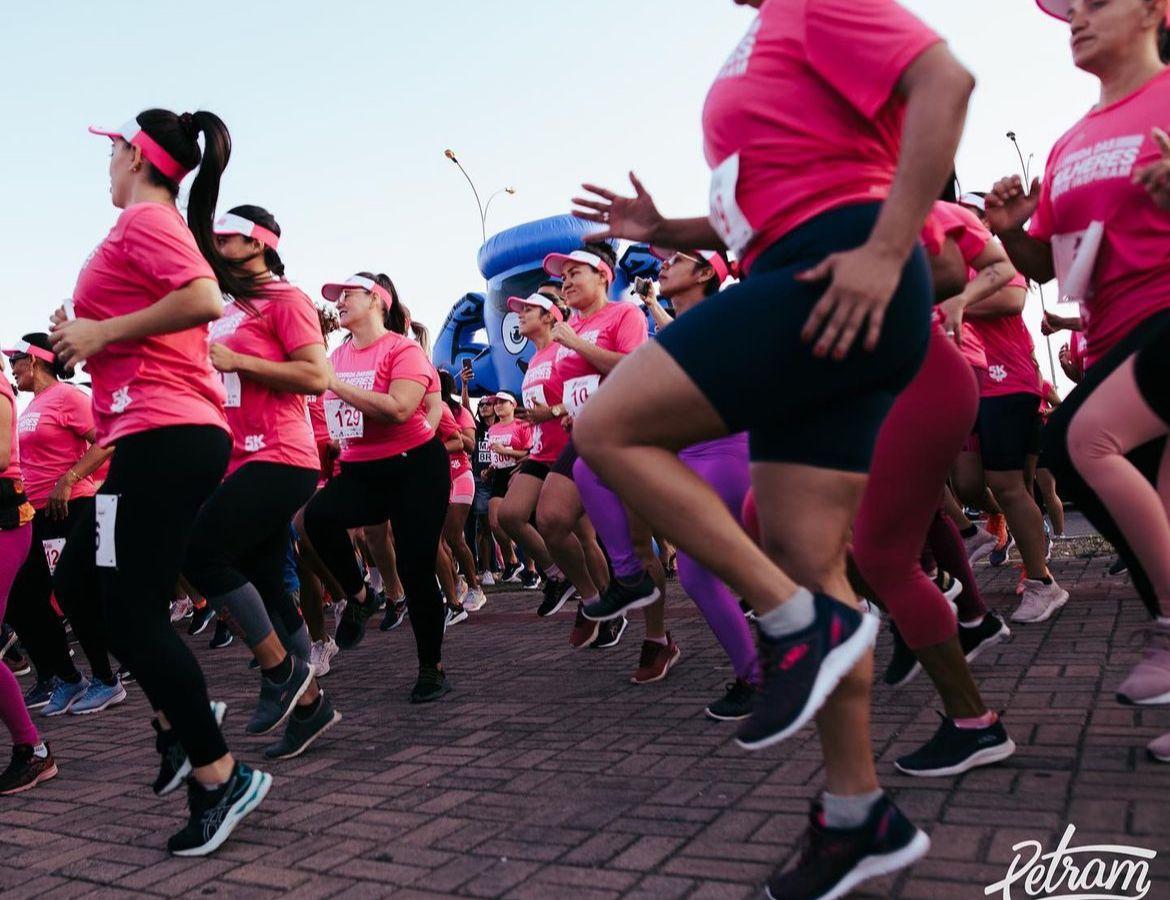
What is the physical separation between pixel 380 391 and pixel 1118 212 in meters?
3.52

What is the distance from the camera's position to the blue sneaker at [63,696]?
5609mm

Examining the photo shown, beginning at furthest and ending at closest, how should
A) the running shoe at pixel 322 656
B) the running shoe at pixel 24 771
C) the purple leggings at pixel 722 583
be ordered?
the running shoe at pixel 322 656 < the purple leggings at pixel 722 583 < the running shoe at pixel 24 771

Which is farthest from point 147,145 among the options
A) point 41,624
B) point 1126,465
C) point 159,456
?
point 41,624

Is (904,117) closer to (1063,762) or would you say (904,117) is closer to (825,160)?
(825,160)

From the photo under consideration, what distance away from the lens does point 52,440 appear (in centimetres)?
636

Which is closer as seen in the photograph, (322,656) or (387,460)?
(387,460)

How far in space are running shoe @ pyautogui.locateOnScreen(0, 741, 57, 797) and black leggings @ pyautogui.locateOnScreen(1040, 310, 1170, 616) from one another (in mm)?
3647

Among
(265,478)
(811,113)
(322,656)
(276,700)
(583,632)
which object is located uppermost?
(811,113)

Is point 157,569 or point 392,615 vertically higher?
point 157,569

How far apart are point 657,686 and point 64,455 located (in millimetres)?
4069

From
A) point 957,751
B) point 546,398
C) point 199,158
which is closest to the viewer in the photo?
point 957,751

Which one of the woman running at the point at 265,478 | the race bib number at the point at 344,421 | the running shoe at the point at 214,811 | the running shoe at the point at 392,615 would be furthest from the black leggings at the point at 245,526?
the running shoe at the point at 392,615

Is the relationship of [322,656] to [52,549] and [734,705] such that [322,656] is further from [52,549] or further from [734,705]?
[734,705]

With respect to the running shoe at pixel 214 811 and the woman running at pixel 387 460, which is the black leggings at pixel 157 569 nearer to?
the running shoe at pixel 214 811
